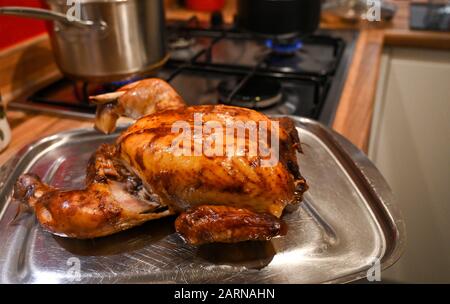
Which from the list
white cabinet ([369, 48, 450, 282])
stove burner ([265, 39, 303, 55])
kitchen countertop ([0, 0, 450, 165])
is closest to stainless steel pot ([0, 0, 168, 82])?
kitchen countertop ([0, 0, 450, 165])

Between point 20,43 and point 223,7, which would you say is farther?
point 223,7

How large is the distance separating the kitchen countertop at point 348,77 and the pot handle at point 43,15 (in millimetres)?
239

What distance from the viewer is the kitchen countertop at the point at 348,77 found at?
1.01m

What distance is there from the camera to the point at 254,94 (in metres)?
1.10

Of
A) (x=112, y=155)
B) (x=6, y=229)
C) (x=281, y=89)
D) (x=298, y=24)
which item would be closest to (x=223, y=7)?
(x=298, y=24)

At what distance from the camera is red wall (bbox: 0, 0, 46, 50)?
1.17 m

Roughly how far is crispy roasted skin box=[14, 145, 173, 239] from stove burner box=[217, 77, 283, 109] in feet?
1.39

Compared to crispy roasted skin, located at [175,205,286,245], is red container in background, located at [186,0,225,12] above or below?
above

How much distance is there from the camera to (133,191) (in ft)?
2.35

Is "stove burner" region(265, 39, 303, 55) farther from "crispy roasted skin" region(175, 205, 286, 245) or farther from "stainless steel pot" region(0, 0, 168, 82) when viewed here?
"crispy roasted skin" region(175, 205, 286, 245)

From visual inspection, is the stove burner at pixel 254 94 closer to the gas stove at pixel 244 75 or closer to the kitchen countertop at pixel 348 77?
the gas stove at pixel 244 75

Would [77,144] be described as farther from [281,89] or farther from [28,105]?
[281,89]
